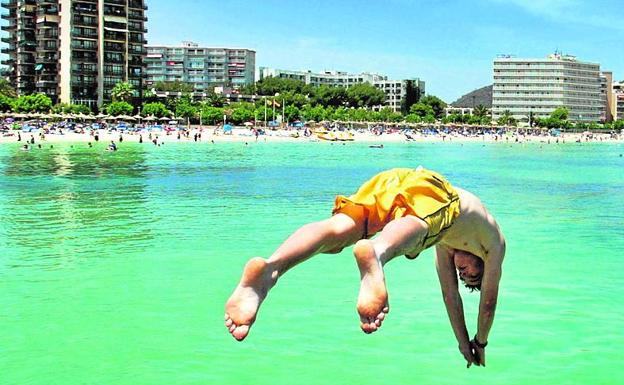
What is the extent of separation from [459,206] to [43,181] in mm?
32896

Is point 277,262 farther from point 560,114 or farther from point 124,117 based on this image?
point 560,114

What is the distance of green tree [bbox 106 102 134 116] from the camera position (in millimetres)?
99750

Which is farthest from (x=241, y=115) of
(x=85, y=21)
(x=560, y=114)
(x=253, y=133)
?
(x=560, y=114)

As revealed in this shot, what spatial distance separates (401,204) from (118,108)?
98.8 meters

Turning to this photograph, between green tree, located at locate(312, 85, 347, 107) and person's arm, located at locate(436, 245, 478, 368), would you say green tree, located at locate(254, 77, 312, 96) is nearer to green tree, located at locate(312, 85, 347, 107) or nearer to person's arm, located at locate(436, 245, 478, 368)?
green tree, located at locate(312, 85, 347, 107)

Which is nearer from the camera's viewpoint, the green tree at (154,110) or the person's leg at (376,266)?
the person's leg at (376,266)

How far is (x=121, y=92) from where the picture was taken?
104875 millimetres

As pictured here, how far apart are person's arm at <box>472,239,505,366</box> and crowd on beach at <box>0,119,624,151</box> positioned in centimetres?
5941

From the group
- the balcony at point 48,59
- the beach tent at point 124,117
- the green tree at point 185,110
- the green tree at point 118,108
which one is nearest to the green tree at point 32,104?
the green tree at point 118,108

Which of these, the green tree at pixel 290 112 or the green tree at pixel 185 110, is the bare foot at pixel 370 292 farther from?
the green tree at pixel 290 112

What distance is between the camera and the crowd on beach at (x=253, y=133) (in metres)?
82.1

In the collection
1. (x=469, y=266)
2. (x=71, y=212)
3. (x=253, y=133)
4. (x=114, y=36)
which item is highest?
(x=114, y=36)

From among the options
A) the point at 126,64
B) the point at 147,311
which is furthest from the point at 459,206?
the point at 126,64

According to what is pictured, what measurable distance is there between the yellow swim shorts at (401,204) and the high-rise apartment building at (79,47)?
108 metres
